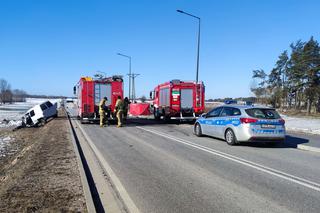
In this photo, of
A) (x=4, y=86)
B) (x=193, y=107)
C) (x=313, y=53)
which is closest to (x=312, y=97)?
(x=313, y=53)

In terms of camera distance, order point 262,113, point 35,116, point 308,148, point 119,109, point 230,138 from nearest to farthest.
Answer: point 308,148 < point 262,113 < point 230,138 < point 119,109 < point 35,116

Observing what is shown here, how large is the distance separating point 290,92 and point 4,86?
15987 cm

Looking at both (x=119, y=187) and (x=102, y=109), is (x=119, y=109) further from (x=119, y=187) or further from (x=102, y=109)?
(x=119, y=187)

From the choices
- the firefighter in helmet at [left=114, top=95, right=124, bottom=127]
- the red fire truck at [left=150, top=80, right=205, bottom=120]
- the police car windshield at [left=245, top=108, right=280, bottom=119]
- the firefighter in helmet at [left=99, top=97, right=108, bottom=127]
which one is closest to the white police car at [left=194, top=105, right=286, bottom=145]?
the police car windshield at [left=245, top=108, right=280, bottom=119]

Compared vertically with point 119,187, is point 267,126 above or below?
above

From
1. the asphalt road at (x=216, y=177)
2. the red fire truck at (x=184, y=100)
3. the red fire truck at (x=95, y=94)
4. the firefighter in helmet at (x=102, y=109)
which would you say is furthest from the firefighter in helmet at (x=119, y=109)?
the asphalt road at (x=216, y=177)

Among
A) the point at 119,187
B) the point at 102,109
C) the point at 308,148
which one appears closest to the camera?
the point at 119,187

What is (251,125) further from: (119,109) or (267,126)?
(119,109)

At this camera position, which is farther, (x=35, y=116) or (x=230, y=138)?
(x=35, y=116)

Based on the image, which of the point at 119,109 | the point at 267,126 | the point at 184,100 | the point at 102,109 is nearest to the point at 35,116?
the point at 102,109

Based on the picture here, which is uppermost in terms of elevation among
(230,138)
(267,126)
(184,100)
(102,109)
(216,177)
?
(184,100)

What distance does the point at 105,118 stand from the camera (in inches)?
866

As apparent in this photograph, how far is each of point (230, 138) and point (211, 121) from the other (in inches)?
67.8

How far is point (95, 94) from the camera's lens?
22.0 meters
